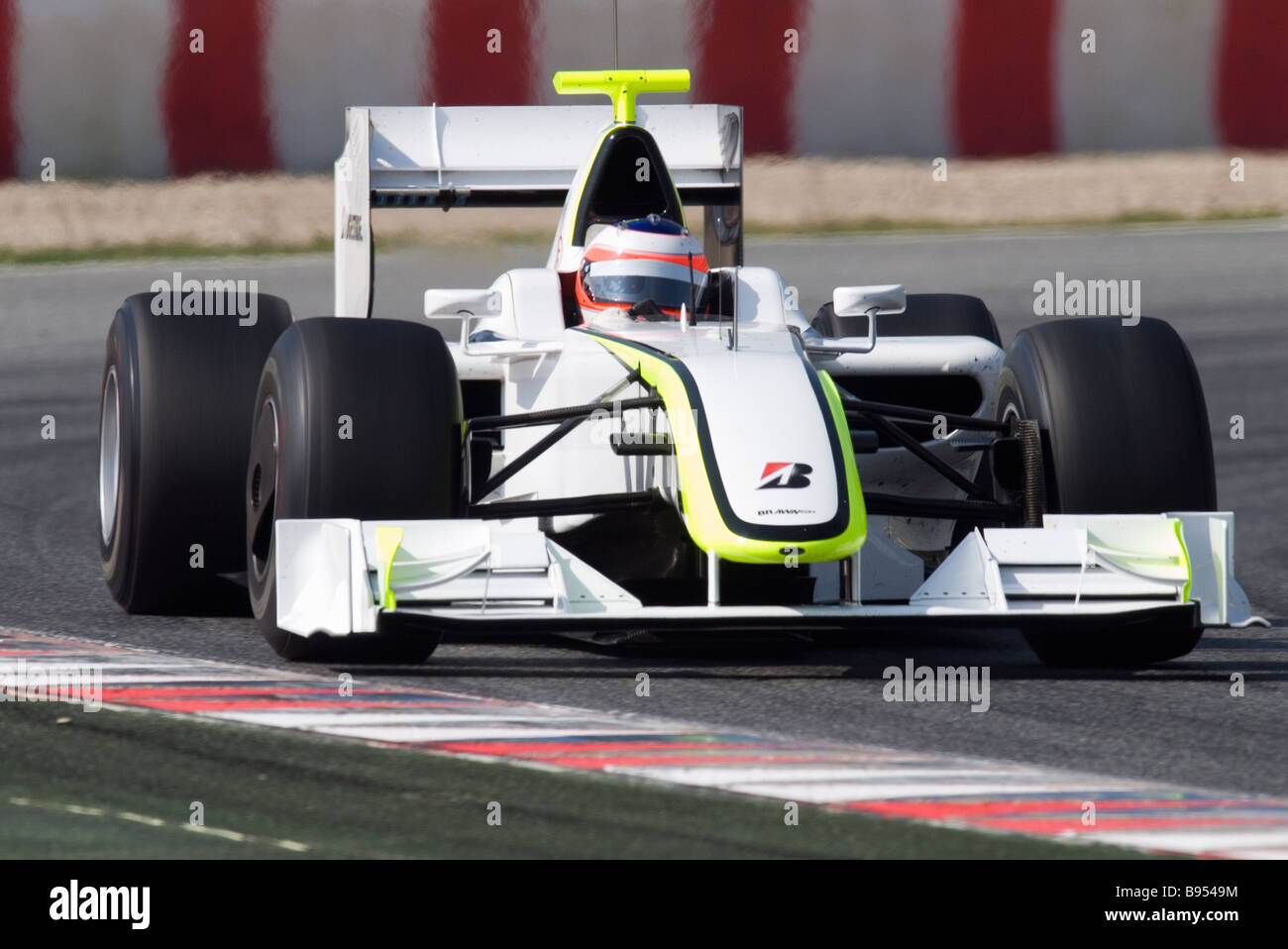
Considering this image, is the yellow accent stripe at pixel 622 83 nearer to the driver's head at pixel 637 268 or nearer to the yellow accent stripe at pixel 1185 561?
the driver's head at pixel 637 268

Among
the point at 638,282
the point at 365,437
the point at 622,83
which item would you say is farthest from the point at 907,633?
the point at 622,83

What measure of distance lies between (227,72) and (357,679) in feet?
36.3

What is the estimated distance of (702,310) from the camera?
8.33 m

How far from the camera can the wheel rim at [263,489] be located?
722 cm

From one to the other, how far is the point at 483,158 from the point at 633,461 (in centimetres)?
236

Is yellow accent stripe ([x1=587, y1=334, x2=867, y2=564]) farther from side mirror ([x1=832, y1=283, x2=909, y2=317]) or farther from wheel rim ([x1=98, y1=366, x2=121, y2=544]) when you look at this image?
wheel rim ([x1=98, y1=366, x2=121, y2=544])

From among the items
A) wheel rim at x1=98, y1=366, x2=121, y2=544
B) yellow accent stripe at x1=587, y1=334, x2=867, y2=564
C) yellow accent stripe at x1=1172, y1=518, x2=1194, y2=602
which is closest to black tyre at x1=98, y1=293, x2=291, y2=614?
wheel rim at x1=98, y1=366, x2=121, y2=544

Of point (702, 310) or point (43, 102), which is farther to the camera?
point (43, 102)

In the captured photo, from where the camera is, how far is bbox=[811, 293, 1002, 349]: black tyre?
9680 mm

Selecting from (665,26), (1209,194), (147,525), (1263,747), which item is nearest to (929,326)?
(147,525)

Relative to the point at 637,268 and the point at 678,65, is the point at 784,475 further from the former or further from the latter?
the point at 678,65

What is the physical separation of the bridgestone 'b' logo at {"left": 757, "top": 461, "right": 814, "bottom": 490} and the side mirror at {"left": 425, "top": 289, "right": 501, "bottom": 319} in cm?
133

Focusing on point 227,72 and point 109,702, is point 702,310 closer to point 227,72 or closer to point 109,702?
point 109,702

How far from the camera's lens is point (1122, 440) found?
7.25 metres
